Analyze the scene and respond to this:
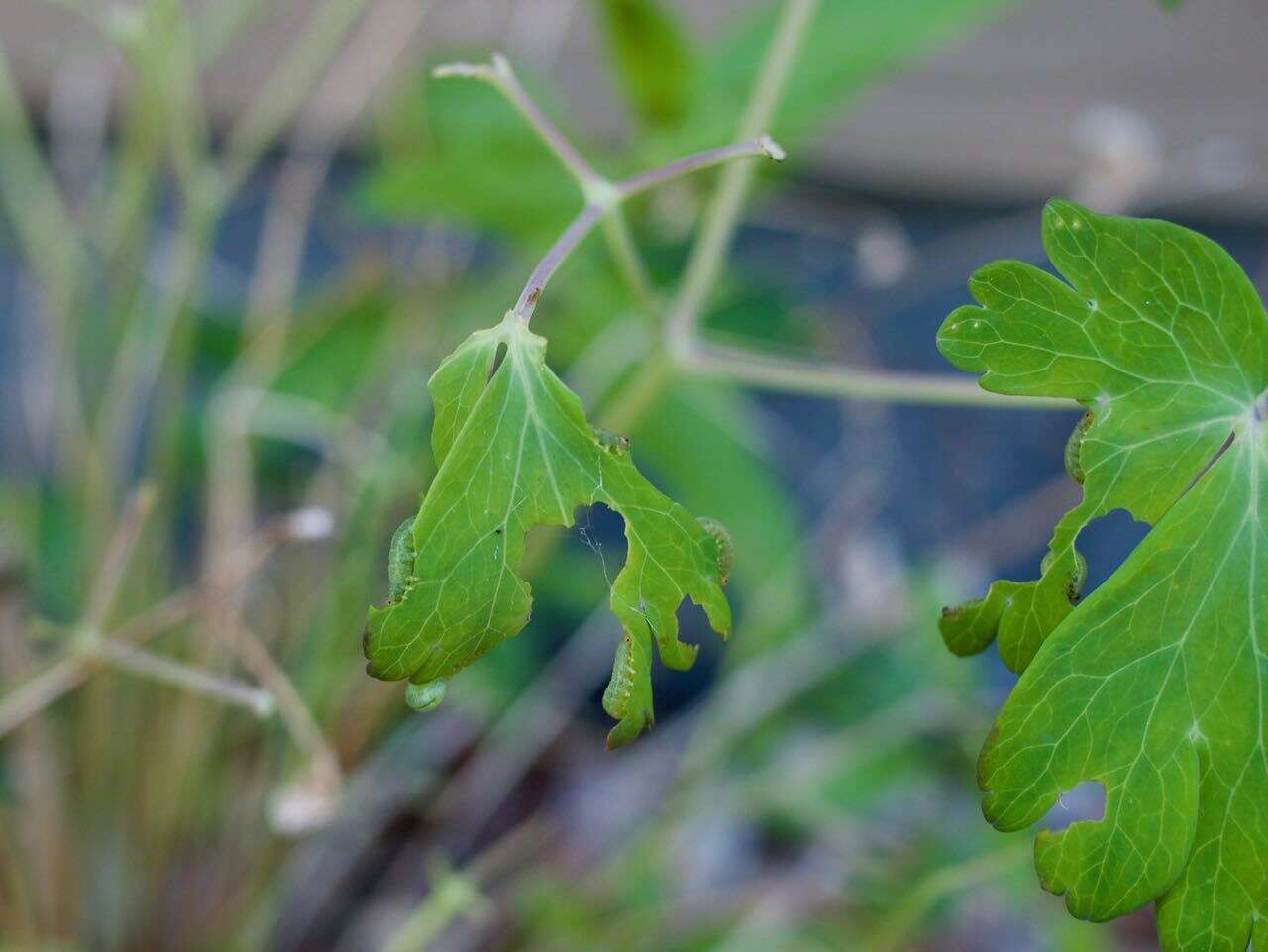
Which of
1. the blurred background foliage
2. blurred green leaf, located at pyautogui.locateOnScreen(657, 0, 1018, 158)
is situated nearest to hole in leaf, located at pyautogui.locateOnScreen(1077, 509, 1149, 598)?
the blurred background foliage

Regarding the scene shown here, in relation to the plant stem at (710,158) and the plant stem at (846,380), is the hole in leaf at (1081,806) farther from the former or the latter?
the plant stem at (710,158)

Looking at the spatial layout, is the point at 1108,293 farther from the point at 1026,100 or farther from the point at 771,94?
the point at 1026,100

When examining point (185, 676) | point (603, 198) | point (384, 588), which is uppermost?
point (603, 198)

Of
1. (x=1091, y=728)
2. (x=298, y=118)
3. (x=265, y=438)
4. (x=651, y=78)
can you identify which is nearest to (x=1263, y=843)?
(x=1091, y=728)

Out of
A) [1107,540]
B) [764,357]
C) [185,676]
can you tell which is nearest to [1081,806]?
[1107,540]

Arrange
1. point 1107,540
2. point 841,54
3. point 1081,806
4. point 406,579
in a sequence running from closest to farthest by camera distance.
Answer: point 406,579 < point 841,54 < point 1081,806 < point 1107,540

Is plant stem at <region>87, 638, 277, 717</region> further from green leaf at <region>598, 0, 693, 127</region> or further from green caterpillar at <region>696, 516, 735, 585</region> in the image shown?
green leaf at <region>598, 0, 693, 127</region>

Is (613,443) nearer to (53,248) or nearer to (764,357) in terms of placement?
(764,357)
